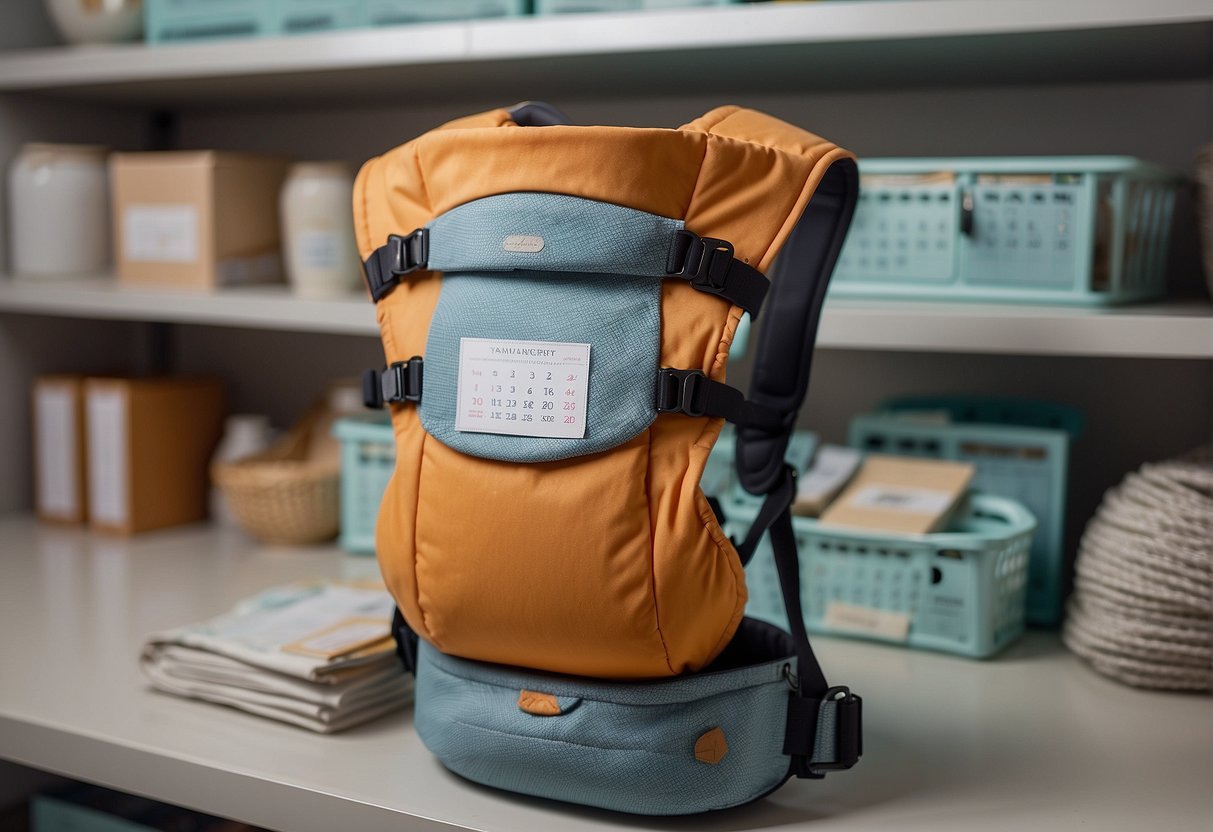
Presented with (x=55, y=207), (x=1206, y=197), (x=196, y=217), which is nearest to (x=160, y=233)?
(x=196, y=217)

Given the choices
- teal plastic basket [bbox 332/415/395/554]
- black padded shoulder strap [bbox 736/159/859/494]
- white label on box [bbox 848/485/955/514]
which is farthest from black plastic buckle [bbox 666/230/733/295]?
teal plastic basket [bbox 332/415/395/554]

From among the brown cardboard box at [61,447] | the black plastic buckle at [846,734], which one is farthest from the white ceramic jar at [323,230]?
the black plastic buckle at [846,734]

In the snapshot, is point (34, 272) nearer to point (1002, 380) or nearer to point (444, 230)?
point (444, 230)

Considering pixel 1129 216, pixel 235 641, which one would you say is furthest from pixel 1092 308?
pixel 235 641

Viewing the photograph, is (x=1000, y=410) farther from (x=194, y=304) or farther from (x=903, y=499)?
(x=194, y=304)

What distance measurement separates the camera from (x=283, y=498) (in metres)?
1.67

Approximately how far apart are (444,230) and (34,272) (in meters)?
1.14

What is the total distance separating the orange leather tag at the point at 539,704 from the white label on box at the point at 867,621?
52 cm

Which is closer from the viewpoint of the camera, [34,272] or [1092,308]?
[1092,308]

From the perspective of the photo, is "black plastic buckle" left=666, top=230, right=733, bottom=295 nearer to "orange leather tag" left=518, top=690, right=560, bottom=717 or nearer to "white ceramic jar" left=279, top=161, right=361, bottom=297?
"orange leather tag" left=518, top=690, right=560, bottom=717

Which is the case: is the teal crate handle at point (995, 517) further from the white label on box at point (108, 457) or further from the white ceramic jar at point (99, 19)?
the white ceramic jar at point (99, 19)

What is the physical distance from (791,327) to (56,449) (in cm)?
126

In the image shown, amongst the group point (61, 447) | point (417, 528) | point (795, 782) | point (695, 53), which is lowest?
point (795, 782)

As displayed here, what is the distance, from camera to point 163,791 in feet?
3.38
